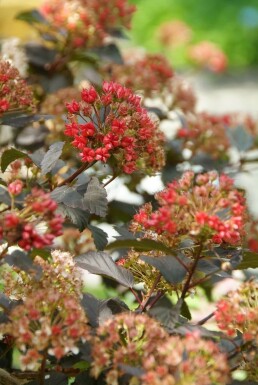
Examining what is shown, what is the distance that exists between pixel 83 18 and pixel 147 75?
26 cm

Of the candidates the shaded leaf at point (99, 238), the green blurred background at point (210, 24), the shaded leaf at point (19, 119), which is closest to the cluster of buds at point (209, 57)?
the green blurred background at point (210, 24)

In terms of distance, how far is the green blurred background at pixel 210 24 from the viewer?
315 inches

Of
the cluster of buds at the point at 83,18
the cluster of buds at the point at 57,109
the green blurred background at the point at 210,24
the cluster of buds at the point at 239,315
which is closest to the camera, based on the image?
the cluster of buds at the point at 239,315

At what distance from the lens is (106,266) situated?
50.0 inches

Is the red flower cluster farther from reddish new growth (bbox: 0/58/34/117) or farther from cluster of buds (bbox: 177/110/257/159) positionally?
reddish new growth (bbox: 0/58/34/117)

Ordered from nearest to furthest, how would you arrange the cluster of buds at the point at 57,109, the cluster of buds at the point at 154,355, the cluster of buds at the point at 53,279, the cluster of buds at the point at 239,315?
the cluster of buds at the point at 154,355 → the cluster of buds at the point at 239,315 → the cluster of buds at the point at 53,279 → the cluster of buds at the point at 57,109

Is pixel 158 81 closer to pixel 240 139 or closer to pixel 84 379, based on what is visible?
pixel 240 139

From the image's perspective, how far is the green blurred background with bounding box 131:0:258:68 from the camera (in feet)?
26.2

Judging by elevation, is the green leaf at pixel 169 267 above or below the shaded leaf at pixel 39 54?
below

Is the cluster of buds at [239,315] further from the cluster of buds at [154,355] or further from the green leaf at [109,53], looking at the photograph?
the green leaf at [109,53]

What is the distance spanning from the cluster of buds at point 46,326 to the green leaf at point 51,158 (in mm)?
309

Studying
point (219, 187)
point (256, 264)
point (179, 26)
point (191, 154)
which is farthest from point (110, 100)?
point (179, 26)

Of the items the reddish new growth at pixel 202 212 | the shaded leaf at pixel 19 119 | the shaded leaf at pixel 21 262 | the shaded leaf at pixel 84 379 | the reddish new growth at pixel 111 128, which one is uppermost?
the reddish new growth at pixel 111 128

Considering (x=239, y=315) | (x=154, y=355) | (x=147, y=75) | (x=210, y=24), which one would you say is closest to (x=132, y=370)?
(x=154, y=355)
